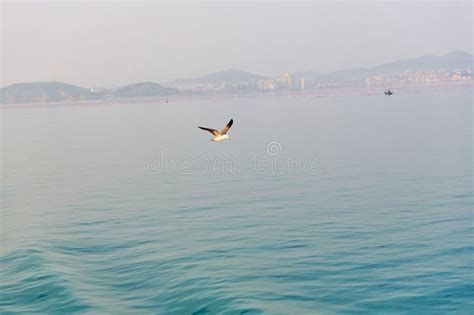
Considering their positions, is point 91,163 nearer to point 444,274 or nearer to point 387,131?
point 387,131

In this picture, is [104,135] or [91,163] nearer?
[91,163]

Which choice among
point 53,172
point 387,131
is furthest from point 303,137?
point 53,172

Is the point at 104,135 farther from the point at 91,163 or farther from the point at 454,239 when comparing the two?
the point at 454,239

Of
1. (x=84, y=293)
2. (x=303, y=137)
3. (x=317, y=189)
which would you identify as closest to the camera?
(x=84, y=293)

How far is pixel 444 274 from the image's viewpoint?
21.7m

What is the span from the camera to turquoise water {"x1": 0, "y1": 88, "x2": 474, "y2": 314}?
2053 centimetres

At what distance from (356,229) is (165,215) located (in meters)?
10.5

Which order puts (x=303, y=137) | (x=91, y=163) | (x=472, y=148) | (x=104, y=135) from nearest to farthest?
(x=472, y=148)
(x=91, y=163)
(x=303, y=137)
(x=104, y=135)

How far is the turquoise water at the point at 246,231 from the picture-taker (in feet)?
67.4

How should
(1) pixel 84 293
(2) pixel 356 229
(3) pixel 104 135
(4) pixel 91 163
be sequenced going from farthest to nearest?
(3) pixel 104 135
(4) pixel 91 163
(2) pixel 356 229
(1) pixel 84 293

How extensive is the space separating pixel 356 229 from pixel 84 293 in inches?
493

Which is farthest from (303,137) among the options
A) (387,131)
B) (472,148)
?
(472,148)

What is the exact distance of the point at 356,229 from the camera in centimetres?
2809

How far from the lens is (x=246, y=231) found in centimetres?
2883
